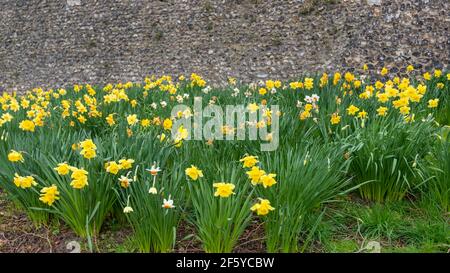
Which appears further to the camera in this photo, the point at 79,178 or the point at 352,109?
A: the point at 352,109

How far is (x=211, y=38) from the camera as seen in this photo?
10.6m

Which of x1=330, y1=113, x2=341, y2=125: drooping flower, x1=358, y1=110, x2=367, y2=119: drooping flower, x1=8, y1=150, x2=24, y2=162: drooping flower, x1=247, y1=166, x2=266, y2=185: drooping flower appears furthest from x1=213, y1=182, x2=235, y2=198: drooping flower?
x1=358, y1=110, x2=367, y2=119: drooping flower

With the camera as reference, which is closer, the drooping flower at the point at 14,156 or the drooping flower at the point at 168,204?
the drooping flower at the point at 168,204

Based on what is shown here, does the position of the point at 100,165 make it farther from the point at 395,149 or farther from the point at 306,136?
the point at 395,149

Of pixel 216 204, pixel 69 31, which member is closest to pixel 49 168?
pixel 216 204

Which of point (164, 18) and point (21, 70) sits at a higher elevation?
point (164, 18)

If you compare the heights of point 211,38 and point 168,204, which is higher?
point 211,38

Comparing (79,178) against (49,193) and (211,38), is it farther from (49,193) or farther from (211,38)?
(211,38)

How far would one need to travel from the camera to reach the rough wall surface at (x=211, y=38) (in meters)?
7.77

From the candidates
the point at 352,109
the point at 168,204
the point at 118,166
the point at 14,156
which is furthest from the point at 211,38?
the point at 168,204

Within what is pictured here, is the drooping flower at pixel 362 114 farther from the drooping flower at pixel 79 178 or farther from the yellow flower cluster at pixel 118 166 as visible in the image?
the drooping flower at pixel 79 178

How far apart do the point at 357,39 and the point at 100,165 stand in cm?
674

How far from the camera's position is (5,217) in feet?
9.50

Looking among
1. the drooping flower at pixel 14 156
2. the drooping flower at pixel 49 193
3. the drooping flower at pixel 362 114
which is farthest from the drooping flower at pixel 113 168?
the drooping flower at pixel 362 114
